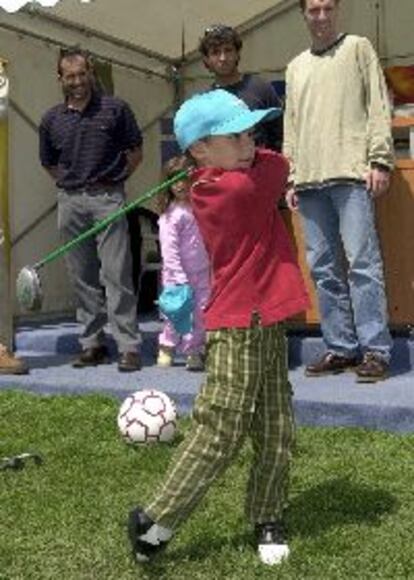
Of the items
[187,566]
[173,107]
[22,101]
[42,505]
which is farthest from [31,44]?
[187,566]

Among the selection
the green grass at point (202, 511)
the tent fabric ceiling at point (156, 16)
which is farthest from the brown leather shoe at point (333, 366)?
the tent fabric ceiling at point (156, 16)

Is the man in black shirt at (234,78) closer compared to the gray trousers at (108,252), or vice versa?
the man in black shirt at (234,78)

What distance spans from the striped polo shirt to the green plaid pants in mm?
2836

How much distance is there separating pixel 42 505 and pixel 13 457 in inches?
21.5

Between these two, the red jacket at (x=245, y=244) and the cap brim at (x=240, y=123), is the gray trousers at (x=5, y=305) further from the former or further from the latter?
the cap brim at (x=240, y=123)

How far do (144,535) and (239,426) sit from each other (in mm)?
412

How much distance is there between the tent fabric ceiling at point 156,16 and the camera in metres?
7.56

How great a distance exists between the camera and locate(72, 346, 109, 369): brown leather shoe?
6.25 meters

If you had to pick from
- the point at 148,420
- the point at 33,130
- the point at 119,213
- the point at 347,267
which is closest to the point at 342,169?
the point at 347,267

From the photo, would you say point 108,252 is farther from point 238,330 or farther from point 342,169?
point 238,330

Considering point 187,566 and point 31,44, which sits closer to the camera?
point 187,566

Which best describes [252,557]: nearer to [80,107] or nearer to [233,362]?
[233,362]

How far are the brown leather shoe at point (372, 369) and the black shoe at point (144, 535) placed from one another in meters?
2.12

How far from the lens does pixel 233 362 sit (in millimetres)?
3209
